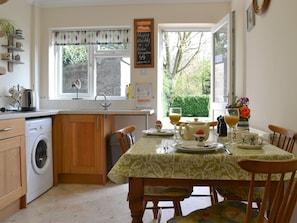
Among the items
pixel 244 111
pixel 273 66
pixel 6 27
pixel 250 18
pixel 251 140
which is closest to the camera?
pixel 251 140

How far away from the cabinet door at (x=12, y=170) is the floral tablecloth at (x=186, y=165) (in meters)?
1.43

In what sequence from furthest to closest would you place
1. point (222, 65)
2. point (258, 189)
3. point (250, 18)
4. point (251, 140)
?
point (222, 65) → point (250, 18) → point (258, 189) → point (251, 140)

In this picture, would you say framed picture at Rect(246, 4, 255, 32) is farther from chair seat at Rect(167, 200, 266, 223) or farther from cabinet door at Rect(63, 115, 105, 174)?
chair seat at Rect(167, 200, 266, 223)

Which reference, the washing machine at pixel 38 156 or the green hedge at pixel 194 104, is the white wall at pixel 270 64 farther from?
the washing machine at pixel 38 156

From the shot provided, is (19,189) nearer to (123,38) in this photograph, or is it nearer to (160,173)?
(160,173)

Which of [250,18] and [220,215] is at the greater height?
[250,18]

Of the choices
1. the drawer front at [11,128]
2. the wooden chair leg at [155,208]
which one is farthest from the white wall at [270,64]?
the drawer front at [11,128]

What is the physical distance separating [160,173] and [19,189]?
5.99 feet

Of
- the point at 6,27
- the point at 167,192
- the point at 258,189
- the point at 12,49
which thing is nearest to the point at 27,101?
the point at 12,49

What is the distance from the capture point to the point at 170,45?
4617 mm

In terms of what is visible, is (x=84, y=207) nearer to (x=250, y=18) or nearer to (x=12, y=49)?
(x=12, y=49)

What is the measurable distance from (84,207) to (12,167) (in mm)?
764

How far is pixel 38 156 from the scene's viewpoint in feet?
10.6

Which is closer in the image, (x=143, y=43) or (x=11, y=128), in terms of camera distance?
(x=11, y=128)
